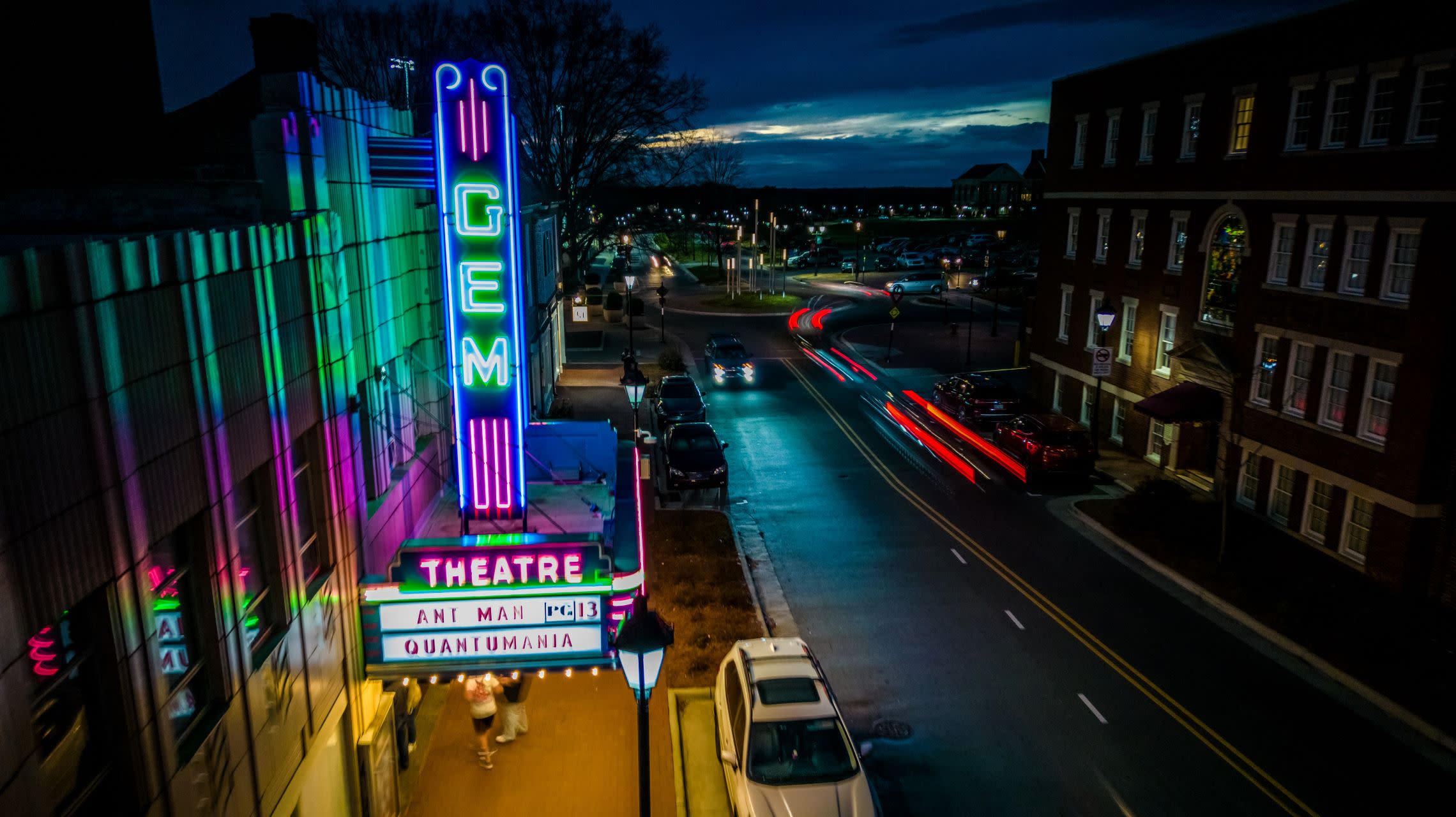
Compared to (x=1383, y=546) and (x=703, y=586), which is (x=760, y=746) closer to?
(x=703, y=586)

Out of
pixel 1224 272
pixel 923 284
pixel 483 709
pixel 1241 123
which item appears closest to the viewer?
pixel 483 709

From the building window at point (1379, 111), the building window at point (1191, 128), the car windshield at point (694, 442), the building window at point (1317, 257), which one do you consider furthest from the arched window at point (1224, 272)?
the car windshield at point (694, 442)

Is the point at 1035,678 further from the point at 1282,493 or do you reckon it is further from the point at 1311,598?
the point at 1282,493

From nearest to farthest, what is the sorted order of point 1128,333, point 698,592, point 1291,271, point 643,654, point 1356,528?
point 643,654, point 698,592, point 1356,528, point 1291,271, point 1128,333

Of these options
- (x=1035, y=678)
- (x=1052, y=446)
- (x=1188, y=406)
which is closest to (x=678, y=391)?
(x=1052, y=446)

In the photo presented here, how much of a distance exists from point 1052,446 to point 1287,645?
8908mm

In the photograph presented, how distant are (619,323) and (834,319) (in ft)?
43.1

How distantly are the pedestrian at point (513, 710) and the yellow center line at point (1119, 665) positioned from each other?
9.63 meters

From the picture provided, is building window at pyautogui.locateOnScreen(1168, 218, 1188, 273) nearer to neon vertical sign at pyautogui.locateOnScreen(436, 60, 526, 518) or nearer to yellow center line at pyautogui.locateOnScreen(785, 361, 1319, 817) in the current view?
yellow center line at pyautogui.locateOnScreen(785, 361, 1319, 817)

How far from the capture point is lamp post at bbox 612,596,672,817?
819 cm

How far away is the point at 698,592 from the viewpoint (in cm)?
1681

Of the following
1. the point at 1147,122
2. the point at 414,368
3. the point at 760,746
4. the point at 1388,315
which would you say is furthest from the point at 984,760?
the point at 1147,122

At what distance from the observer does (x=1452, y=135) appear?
16.2 m

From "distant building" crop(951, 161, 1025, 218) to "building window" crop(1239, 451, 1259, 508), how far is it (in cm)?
12047
